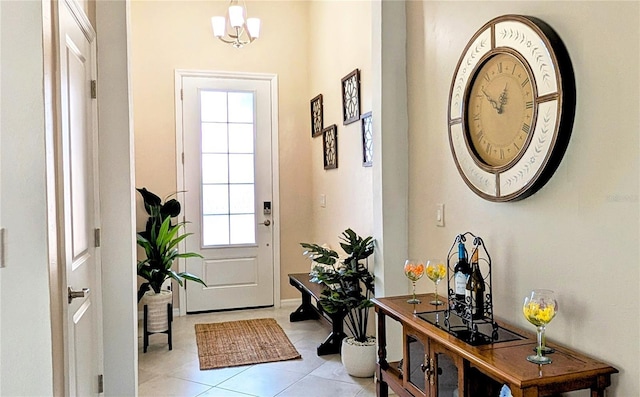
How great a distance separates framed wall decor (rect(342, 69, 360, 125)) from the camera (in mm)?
3742

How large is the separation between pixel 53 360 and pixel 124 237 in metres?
1.12

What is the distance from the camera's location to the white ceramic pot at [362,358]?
3221 millimetres

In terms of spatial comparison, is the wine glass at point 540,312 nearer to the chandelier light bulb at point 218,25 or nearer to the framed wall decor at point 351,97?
the framed wall decor at point 351,97

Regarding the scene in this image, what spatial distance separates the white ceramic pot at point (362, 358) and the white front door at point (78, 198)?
1.55 metres

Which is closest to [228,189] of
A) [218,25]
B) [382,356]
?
[218,25]

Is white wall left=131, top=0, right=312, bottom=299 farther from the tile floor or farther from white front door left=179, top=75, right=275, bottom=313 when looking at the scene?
the tile floor

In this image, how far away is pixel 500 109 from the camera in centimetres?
201

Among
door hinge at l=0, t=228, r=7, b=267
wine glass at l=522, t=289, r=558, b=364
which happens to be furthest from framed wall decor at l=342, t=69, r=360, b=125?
door hinge at l=0, t=228, r=7, b=267

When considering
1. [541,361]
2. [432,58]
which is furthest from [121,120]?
[541,361]

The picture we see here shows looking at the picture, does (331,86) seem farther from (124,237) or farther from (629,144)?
(629,144)

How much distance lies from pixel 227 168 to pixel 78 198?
282 centimetres

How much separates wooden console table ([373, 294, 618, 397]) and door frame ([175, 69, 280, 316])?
9.20ft

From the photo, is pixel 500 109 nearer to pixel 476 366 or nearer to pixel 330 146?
pixel 476 366

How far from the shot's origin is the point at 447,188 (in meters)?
2.51
